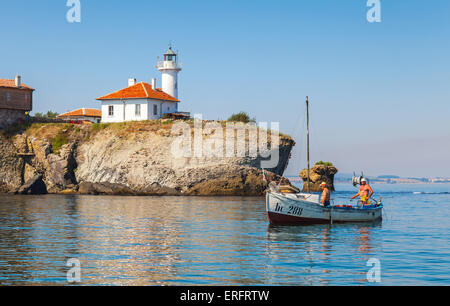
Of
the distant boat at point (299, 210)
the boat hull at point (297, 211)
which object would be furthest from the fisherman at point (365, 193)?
the boat hull at point (297, 211)

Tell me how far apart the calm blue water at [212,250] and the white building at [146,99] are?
4291 cm

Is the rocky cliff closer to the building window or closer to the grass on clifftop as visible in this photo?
the grass on clifftop

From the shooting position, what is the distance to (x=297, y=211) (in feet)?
113

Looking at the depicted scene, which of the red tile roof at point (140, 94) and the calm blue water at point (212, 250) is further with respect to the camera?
the red tile roof at point (140, 94)

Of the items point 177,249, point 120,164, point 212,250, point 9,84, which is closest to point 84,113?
point 9,84

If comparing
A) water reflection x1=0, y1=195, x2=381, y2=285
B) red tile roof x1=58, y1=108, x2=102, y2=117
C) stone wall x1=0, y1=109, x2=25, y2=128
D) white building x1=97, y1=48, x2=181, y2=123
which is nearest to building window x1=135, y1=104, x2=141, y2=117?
white building x1=97, y1=48, x2=181, y2=123

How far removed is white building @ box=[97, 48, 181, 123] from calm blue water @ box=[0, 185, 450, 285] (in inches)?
1689

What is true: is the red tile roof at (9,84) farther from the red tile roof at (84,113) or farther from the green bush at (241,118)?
the green bush at (241,118)

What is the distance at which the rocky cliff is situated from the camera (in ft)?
236

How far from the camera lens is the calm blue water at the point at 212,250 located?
18.1m
